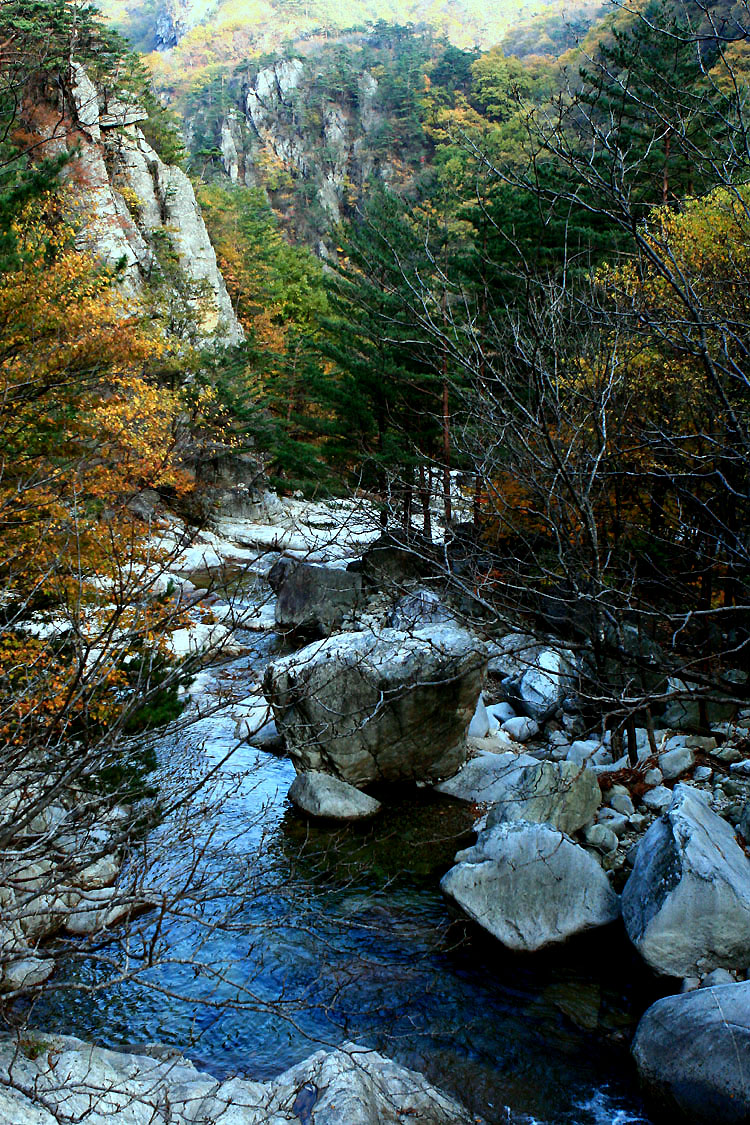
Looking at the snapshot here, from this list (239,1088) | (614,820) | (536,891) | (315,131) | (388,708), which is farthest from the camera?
(315,131)

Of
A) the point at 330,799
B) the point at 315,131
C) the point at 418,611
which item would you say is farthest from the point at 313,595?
the point at 315,131

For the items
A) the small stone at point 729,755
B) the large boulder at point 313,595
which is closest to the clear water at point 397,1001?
the small stone at point 729,755

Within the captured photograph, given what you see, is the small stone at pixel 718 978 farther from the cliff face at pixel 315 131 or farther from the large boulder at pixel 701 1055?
the cliff face at pixel 315 131

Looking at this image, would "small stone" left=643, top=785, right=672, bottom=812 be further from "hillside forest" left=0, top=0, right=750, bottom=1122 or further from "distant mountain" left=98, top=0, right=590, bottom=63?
"distant mountain" left=98, top=0, right=590, bottom=63

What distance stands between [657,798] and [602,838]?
75 centimetres

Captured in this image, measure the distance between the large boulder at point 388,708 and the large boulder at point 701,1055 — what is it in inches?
163

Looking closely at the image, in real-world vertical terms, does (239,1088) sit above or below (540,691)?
above

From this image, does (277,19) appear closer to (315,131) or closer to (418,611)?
(315,131)

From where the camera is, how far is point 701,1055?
3.97 meters

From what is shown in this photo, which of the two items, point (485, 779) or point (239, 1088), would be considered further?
point (485, 779)

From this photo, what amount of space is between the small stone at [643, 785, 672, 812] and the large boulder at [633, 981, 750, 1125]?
264 centimetres

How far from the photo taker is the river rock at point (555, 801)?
262 inches

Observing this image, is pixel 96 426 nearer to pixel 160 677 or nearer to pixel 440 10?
pixel 160 677

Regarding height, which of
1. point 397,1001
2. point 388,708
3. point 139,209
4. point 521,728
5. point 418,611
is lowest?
point 521,728
